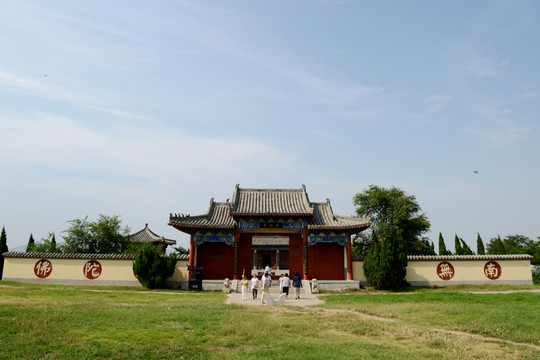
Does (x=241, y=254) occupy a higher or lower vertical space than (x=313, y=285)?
higher

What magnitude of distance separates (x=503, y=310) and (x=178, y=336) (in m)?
9.72

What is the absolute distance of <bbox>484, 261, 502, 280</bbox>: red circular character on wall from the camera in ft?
76.6

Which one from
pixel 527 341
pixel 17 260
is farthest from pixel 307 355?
pixel 17 260

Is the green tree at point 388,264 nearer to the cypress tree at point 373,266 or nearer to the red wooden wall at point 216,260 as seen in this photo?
the cypress tree at point 373,266

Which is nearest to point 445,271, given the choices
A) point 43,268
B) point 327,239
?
A: point 327,239

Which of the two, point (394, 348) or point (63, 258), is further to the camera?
point (63, 258)

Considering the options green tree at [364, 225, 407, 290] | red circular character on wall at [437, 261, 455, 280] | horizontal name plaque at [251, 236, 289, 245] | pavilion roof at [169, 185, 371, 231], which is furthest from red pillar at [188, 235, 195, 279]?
red circular character on wall at [437, 261, 455, 280]

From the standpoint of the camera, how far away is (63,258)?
78.1 feet

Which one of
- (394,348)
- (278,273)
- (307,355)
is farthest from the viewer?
(278,273)

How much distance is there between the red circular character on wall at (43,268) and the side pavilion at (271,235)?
756 centimetres

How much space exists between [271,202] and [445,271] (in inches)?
455

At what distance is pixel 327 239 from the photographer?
25.4m

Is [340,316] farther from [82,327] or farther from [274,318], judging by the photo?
[82,327]

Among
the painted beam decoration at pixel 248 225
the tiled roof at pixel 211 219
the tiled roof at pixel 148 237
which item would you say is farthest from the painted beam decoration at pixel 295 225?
the tiled roof at pixel 148 237
